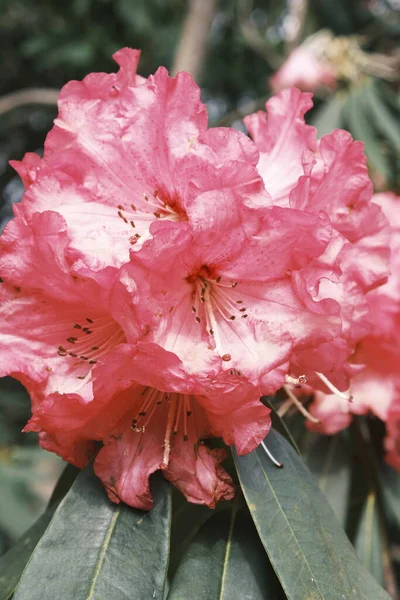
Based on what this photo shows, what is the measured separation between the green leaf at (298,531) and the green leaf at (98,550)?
0.10 m

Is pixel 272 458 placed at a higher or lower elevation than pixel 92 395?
lower

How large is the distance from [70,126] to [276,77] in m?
1.69

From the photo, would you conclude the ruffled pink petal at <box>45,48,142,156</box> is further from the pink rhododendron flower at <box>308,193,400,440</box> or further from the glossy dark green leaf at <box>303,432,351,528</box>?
the glossy dark green leaf at <box>303,432,351,528</box>

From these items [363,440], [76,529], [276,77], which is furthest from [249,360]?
[276,77]

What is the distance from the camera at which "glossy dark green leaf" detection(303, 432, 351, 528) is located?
1.12 metres

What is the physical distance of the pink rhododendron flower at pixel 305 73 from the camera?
2189 millimetres

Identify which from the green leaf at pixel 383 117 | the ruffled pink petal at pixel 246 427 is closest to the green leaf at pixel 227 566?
the ruffled pink petal at pixel 246 427

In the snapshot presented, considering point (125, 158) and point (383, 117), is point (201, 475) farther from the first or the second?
point (383, 117)

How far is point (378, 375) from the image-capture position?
40.1 inches

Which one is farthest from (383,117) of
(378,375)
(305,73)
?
(378,375)

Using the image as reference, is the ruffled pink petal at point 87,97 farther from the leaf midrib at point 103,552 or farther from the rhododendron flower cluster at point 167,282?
the leaf midrib at point 103,552

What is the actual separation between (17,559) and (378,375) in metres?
0.58

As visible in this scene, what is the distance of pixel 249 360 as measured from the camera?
62 cm

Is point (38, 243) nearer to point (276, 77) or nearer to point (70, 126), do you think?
point (70, 126)
